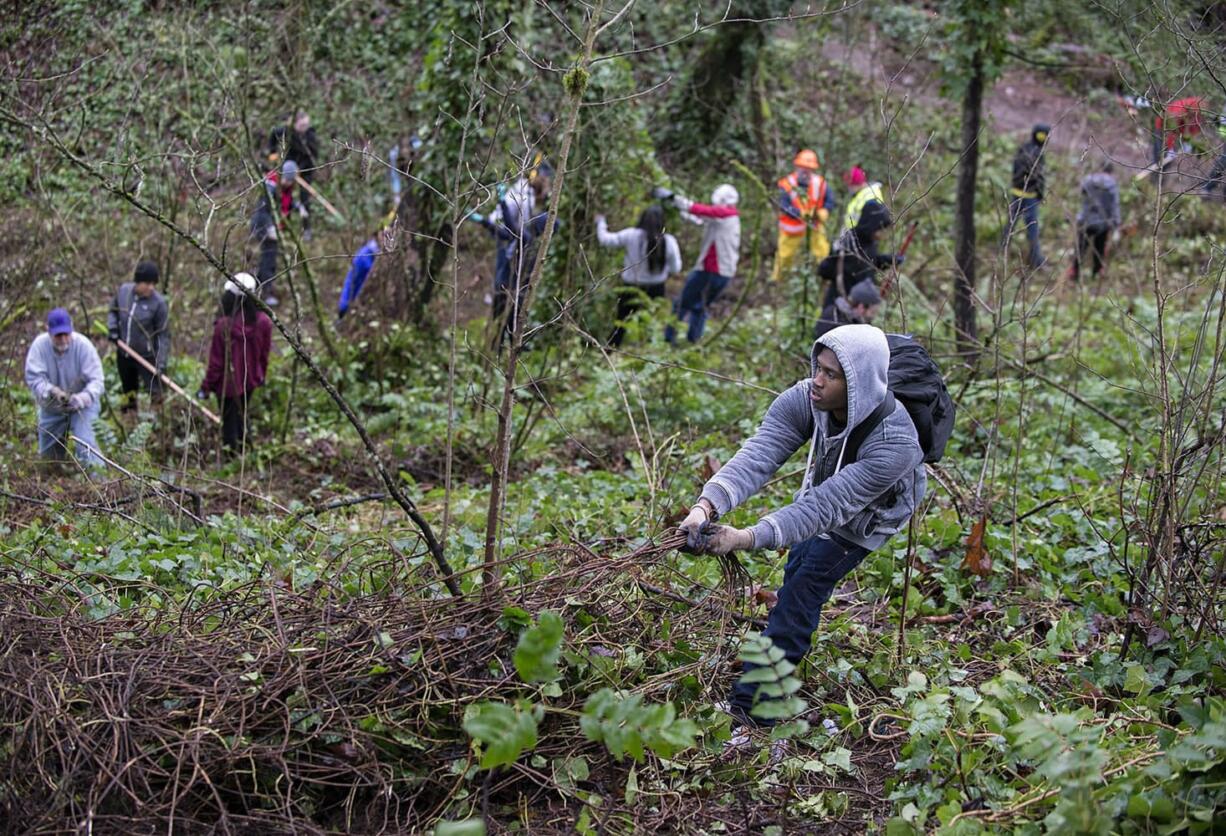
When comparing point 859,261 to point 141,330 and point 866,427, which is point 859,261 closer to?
point 866,427

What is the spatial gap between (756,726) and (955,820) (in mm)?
903

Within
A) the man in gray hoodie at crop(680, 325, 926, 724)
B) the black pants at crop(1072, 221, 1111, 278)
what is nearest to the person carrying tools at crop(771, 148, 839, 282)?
the black pants at crop(1072, 221, 1111, 278)

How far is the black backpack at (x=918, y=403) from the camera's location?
407cm

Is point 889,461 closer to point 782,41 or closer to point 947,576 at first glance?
point 947,576

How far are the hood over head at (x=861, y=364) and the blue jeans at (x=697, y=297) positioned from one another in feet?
22.6

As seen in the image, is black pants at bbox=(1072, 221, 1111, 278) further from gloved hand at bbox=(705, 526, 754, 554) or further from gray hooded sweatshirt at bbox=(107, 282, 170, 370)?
gloved hand at bbox=(705, 526, 754, 554)

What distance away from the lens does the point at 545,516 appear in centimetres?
614

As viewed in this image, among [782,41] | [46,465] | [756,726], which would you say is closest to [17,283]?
[46,465]

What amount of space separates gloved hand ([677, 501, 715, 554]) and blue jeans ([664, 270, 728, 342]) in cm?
698

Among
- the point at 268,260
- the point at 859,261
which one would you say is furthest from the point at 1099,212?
the point at 268,260

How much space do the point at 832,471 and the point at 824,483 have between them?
0.72 feet

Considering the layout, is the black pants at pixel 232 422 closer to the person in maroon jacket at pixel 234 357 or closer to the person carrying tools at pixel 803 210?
the person in maroon jacket at pixel 234 357

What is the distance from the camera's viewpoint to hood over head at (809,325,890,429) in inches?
154

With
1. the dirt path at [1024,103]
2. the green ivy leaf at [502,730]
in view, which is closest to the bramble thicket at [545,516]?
the green ivy leaf at [502,730]
